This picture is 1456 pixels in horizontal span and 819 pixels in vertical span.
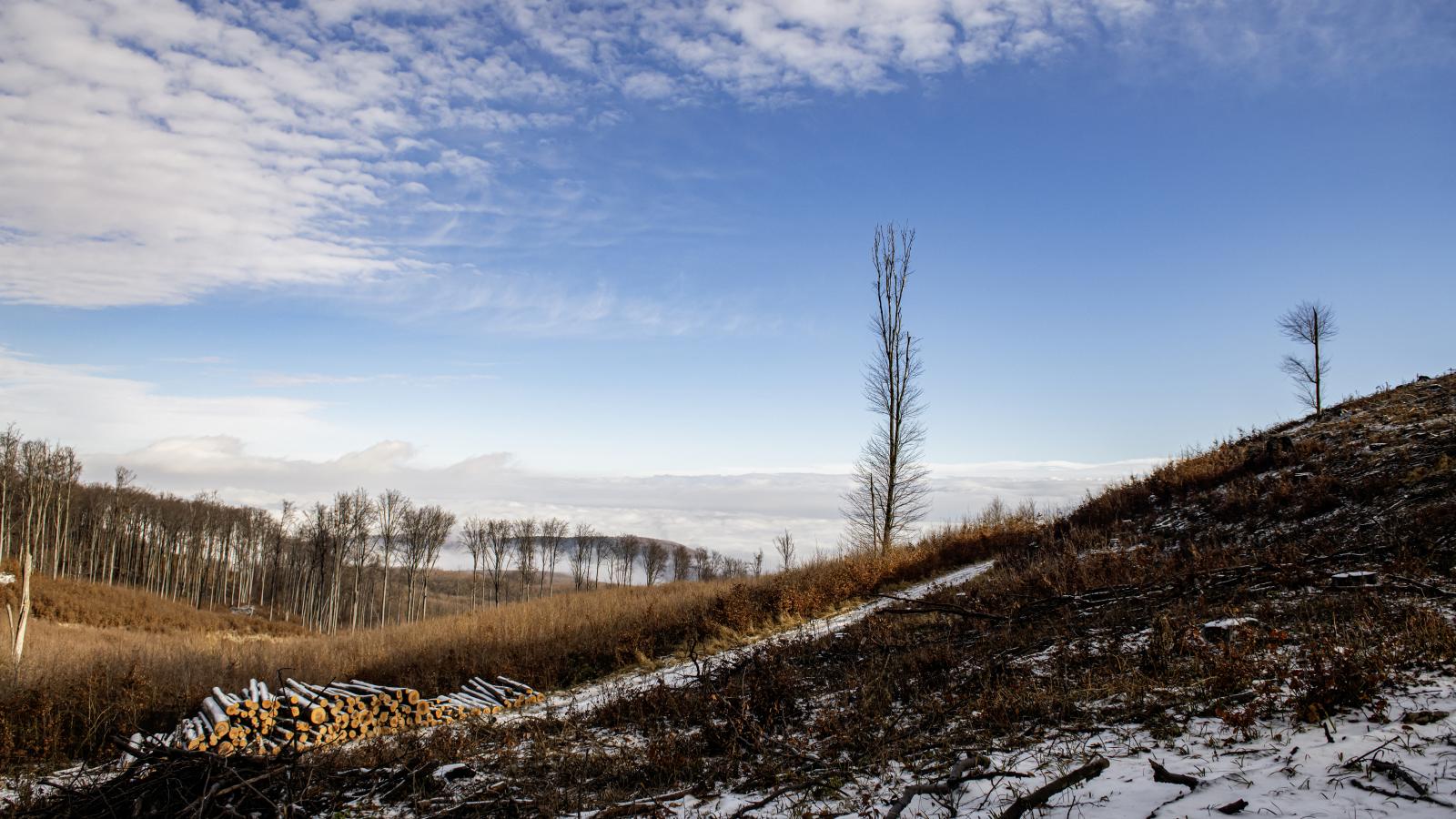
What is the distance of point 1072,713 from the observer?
576 centimetres

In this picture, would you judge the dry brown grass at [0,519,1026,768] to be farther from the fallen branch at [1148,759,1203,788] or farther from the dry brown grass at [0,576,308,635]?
the dry brown grass at [0,576,308,635]

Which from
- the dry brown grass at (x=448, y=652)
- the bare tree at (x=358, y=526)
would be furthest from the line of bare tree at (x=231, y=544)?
the dry brown grass at (x=448, y=652)

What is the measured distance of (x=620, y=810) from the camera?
527 centimetres

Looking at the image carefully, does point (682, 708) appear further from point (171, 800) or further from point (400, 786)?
point (171, 800)

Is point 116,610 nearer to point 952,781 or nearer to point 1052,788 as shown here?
point 952,781

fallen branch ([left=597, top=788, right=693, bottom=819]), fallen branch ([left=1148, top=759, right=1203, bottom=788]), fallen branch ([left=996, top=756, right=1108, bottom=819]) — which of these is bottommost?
fallen branch ([left=597, top=788, right=693, bottom=819])

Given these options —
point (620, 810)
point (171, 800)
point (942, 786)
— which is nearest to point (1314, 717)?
point (942, 786)

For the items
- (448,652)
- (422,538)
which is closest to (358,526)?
(422,538)

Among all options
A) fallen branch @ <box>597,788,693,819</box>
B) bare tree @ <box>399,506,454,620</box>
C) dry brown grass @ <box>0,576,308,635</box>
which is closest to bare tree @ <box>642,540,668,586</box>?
bare tree @ <box>399,506,454,620</box>

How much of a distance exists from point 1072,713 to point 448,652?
53.7ft

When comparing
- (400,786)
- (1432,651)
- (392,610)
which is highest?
(1432,651)

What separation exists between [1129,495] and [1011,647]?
35.6ft

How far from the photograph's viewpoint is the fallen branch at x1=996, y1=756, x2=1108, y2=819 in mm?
4035

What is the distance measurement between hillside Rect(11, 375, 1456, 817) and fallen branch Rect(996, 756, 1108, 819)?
2 cm
